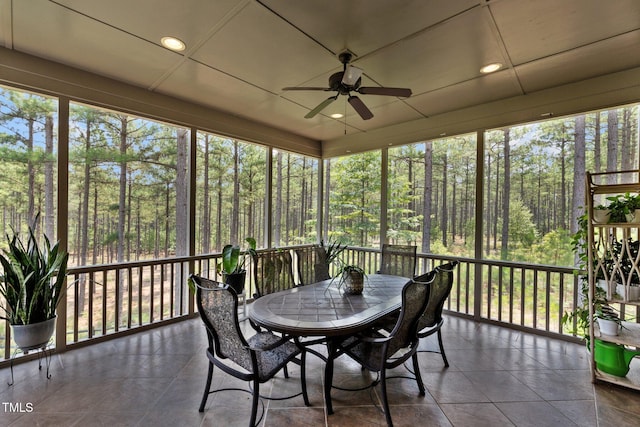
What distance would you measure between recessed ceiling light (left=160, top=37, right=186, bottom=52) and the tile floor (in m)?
2.97

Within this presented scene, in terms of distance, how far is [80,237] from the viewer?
4.38m

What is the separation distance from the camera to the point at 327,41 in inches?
90.1

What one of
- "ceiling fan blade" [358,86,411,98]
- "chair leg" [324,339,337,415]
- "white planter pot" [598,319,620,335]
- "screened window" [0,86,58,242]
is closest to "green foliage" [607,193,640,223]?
"white planter pot" [598,319,620,335]

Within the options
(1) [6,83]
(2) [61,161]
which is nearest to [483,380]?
(2) [61,161]

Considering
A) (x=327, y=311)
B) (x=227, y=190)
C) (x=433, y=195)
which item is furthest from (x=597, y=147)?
(x=227, y=190)

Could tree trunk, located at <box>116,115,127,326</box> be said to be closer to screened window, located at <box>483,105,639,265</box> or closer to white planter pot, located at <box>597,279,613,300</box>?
screened window, located at <box>483,105,639,265</box>

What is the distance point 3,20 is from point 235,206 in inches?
144

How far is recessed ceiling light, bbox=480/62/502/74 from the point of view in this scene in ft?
8.73

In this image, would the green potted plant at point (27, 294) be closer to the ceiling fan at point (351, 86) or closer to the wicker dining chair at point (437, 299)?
the ceiling fan at point (351, 86)

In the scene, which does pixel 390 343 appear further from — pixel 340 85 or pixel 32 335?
pixel 32 335

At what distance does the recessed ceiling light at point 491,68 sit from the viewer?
2662 millimetres

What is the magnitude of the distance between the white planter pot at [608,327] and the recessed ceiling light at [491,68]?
2566 millimetres

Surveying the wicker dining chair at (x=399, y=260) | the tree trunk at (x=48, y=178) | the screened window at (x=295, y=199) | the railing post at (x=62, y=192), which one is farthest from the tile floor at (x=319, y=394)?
the screened window at (x=295, y=199)

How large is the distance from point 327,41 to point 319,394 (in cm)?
296
